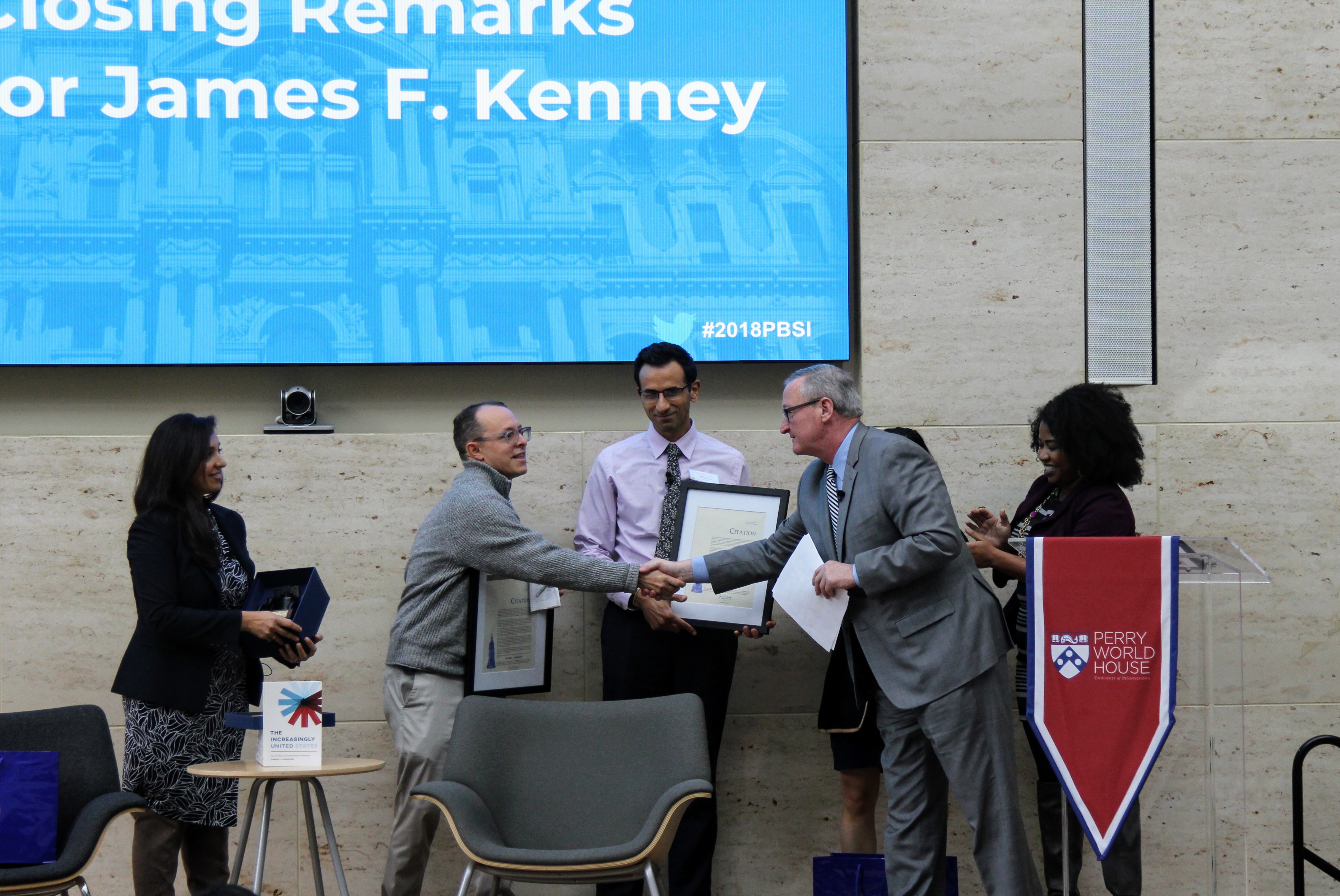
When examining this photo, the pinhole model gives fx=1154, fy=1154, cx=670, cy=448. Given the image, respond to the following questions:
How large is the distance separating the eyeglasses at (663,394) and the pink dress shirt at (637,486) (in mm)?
145

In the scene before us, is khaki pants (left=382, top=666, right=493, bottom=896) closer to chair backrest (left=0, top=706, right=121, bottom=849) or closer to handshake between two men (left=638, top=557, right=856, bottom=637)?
handshake between two men (left=638, top=557, right=856, bottom=637)

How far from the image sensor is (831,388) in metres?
3.65

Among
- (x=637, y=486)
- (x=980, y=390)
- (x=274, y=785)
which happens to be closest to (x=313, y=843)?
(x=274, y=785)

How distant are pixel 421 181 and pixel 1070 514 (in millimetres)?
2741

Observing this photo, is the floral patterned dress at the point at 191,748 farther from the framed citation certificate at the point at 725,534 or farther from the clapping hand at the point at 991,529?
the clapping hand at the point at 991,529

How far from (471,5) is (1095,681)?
341cm

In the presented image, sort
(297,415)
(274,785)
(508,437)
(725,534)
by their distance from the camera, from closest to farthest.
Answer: (274,785)
(508,437)
(725,534)
(297,415)

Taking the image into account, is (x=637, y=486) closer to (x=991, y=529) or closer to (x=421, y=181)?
(x=991, y=529)

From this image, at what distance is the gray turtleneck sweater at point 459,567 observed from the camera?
12.2 feet

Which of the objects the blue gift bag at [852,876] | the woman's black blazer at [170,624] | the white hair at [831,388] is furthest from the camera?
the white hair at [831,388]

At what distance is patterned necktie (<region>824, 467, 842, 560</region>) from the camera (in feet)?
11.8

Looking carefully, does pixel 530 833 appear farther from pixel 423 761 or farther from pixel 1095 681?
pixel 1095 681

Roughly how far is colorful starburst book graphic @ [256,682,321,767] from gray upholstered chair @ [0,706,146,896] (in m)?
0.53

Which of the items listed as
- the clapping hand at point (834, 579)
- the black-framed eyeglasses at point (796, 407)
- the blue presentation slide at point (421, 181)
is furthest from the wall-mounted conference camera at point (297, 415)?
the clapping hand at point (834, 579)
